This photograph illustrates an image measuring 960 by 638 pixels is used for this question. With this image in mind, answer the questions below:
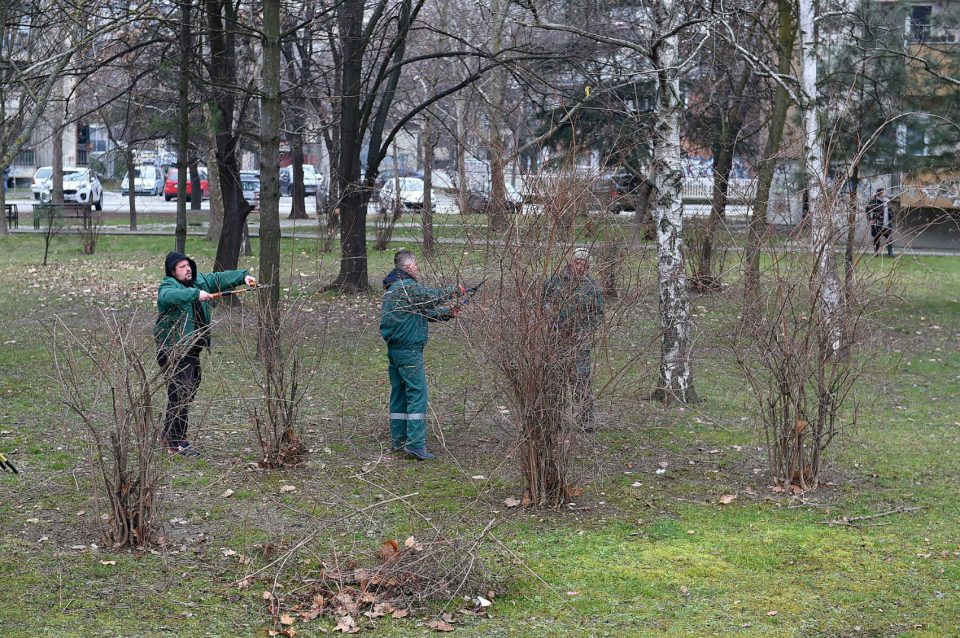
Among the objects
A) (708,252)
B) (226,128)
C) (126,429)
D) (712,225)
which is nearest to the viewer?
(126,429)

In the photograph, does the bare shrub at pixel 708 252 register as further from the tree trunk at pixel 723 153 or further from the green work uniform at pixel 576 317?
the green work uniform at pixel 576 317

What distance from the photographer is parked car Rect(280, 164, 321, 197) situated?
148 ft

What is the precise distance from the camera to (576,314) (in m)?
6.34

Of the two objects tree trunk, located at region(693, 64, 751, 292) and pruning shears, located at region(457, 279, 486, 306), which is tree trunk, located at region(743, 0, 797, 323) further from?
pruning shears, located at region(457, 279, 486, 306)

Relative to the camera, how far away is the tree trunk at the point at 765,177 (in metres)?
7.07

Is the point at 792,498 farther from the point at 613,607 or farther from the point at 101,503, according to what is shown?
the point at 101,503

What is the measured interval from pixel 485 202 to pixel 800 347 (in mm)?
2275

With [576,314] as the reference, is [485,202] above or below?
above

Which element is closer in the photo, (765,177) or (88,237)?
(765,177)

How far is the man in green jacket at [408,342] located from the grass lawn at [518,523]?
0.22m

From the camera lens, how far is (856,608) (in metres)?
5.20

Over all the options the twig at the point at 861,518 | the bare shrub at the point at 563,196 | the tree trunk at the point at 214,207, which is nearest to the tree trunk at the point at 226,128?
the bare shrub at the point at 563,196

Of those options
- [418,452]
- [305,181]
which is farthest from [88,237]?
[305,181]

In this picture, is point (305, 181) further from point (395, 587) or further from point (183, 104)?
point (395, 587)
